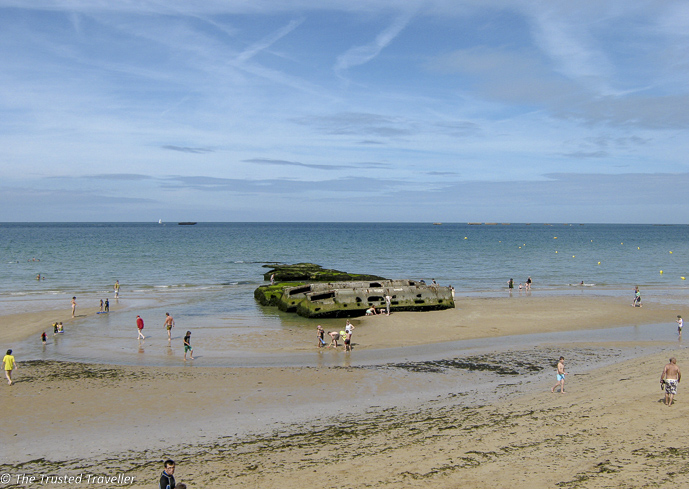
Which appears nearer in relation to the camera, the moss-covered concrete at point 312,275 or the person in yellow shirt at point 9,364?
the person in yellow shirt at point 9,364

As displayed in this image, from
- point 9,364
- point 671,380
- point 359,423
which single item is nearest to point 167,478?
point 359,423

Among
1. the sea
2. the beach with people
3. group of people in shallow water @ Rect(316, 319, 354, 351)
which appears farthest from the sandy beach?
the sea

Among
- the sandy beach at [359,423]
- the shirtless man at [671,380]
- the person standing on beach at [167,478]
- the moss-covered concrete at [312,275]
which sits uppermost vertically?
the moss-covered concrete at [312,275]

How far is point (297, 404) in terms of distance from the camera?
1594 centimetres

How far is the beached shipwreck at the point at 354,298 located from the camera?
106 feet

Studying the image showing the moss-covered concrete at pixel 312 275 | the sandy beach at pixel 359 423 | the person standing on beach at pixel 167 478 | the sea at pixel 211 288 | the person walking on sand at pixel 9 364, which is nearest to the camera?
the person standing on beach at pixel 167 478

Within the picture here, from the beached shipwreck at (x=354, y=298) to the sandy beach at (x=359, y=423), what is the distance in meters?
9.23

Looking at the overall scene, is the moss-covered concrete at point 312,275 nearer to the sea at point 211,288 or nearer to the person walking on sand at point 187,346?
the sea at point 211,288

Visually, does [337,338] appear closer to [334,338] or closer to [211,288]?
[334,338]

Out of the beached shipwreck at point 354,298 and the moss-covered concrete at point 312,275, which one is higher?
the moss-covered concrete at point 312,275

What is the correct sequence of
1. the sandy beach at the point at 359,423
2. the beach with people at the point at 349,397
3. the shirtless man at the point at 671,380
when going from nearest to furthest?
the sandy beach at the point at 359,423 → the beach with people at the point at 349,397 → the shirtless man at the point at 671,380

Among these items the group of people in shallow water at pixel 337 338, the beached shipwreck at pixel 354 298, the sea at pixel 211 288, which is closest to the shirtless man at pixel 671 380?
the sea at pixel 211 288

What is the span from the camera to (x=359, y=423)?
14.0 metres

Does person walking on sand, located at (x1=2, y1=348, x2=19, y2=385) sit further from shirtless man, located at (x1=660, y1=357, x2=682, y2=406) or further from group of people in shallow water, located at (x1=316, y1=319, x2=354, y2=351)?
shirtless man, located at (x1=660, y1=357, x2=682, y2=406)
